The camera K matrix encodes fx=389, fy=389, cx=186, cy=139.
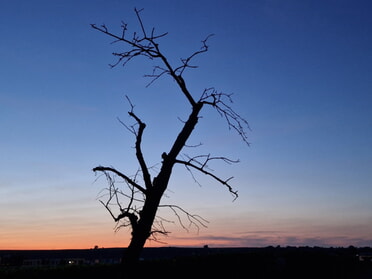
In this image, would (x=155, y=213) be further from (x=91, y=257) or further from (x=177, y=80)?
(x=91, y=257)

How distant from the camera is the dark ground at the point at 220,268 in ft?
33.4

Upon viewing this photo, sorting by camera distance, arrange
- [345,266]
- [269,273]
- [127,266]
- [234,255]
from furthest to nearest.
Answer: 1. [345,266]
2. [269,273]
3. [234,255]
4. [127,266]

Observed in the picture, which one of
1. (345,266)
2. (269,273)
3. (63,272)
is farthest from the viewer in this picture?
(345,266)

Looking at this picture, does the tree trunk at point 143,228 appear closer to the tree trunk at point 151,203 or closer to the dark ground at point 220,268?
the tree trunk at point 151,203

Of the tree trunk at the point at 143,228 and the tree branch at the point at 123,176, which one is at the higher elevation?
the tree branch at the point at 123,176

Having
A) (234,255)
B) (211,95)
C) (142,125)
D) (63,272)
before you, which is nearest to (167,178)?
(142,125)

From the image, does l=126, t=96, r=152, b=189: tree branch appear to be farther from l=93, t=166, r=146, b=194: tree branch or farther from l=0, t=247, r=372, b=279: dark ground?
l=0, t=247, r=372, b=279: dark ground

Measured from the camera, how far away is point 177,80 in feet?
14.8

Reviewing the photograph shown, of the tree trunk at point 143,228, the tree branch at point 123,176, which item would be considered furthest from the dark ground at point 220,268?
the tree branch at point 123,176

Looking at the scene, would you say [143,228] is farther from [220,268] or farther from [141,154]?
[220,268]

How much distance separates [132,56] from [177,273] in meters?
12.7

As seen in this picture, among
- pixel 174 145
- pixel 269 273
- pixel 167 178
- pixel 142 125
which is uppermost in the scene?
pixel 142 125

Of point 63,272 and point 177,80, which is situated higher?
point 177,80

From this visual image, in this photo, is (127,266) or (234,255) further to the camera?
(234,255)
